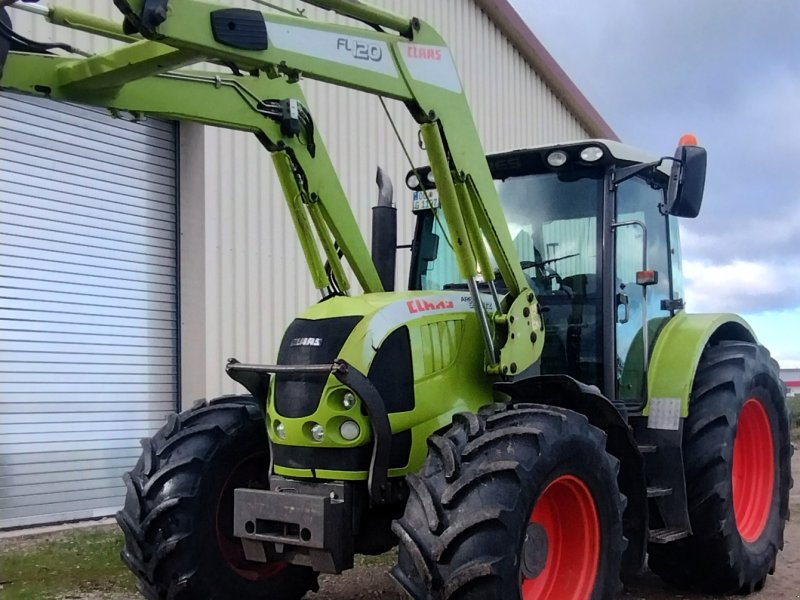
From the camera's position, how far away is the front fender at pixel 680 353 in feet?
18.0

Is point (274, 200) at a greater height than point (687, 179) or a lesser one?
greater

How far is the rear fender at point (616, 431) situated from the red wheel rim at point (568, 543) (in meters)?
0.49

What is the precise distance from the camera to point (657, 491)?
5.24 m

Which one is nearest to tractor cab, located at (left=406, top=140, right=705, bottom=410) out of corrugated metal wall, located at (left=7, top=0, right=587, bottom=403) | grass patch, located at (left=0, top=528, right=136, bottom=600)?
grass patch, located at (left=0, top=528, right=136, bottom=600)

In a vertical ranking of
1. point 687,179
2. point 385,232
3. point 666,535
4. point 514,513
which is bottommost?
point 666,535

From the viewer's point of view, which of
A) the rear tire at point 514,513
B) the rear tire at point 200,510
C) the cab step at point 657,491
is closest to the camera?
the rear tire at point 514,513

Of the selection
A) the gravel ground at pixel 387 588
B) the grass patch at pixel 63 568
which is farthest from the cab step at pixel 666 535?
the grass patch at pixel 63 568

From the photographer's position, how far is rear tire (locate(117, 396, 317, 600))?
180 inches

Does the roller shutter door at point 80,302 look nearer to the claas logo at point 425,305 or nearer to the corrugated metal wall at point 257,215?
the corrugated metal wall at point 257,215

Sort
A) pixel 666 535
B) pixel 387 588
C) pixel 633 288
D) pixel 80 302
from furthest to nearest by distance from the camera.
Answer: pixel 80 302, pixel 387 588, pixel 633 288, pixel 666 535

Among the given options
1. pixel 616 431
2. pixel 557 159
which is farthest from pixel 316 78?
pixel 616 431

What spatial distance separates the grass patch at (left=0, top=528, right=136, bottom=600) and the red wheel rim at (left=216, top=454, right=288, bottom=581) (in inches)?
52.9

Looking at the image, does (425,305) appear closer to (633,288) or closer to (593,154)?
(593,154)

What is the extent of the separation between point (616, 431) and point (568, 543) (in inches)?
26.7
